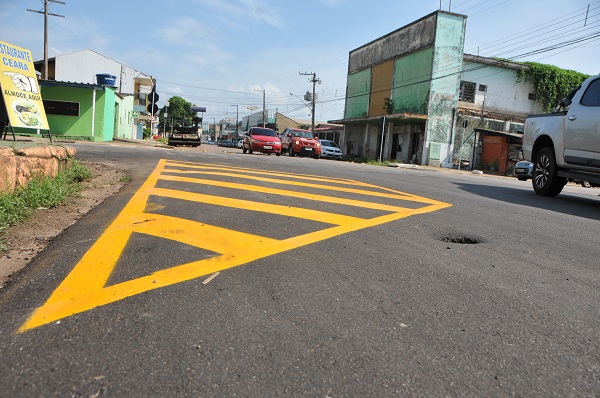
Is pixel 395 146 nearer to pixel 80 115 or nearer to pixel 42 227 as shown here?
pixel 80 115

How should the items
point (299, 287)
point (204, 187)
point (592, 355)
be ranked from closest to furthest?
point (592, 355) < point (299, 287) < point (204, 187)

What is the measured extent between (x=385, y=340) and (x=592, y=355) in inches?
38.4

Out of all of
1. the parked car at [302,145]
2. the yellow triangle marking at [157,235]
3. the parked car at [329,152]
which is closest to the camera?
the yellow triangle marking at [157,235]

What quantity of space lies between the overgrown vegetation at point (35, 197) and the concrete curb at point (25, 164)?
0.27ft

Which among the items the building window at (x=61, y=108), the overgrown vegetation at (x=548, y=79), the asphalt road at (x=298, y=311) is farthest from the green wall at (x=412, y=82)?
the asphalt road at (x=298, y=311)

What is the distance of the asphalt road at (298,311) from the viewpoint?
1.75 m

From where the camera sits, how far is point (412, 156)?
31141 millimetres

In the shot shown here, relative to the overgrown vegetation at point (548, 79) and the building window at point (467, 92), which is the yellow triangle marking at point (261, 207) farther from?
A: the overgrown vegetation at point (548, 79)

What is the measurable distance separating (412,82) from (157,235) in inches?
1198

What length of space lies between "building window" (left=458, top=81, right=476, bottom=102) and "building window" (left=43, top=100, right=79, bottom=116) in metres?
25.0

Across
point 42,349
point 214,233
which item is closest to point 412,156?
point 214,233

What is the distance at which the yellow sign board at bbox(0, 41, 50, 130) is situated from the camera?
286 inches

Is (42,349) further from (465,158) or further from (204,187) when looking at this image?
(465,158)

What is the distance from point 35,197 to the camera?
15.9ft
